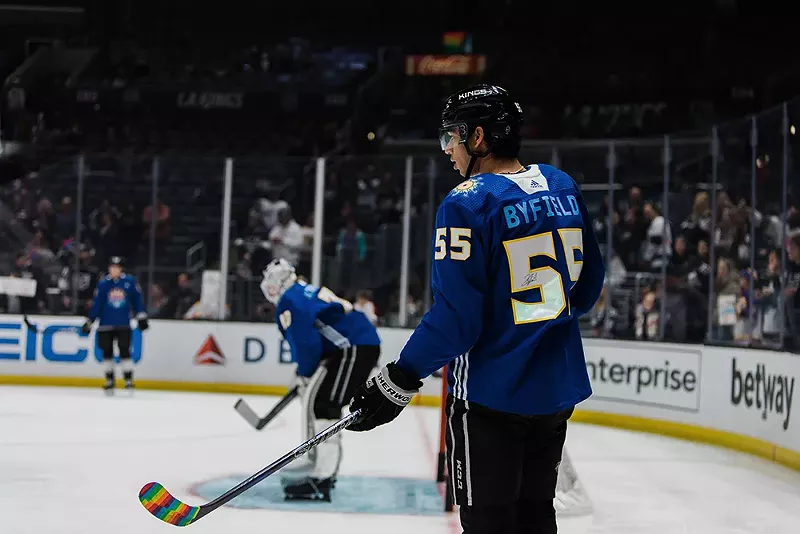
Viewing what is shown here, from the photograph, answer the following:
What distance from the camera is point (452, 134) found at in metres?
2.05

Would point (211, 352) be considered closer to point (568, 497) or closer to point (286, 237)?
point (286, 237)

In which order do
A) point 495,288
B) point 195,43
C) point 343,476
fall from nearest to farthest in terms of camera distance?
point 495,288 < point 343,476 < point 195,43

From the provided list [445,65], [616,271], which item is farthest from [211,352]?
[445,65]

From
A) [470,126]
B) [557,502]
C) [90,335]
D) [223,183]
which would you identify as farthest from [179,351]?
[470,126]

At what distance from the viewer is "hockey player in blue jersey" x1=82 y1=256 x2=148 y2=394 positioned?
9.84 metres

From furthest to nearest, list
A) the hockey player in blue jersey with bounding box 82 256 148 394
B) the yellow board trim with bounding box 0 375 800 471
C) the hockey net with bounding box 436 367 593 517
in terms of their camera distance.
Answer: the hockey player in blue jersey with bounding box 82 256 148 394
the yellow board trim with bounding box 0 375 800 471
the hockey net with bounding box 436 367 593 517

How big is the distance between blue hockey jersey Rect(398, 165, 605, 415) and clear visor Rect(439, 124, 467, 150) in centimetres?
12

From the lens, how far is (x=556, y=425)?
1.98 metres

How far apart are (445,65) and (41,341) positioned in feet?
24.7

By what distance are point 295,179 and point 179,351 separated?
7.07 feet

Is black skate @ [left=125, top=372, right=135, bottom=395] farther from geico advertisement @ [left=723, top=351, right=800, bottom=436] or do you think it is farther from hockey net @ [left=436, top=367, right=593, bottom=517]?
hockey net @ [left=436, top=367, right=593, bottom=517]

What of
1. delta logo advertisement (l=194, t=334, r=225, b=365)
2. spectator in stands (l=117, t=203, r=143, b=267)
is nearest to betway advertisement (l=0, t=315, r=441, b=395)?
delta logo advertisement (l=194, t=334, r=225, b=365)

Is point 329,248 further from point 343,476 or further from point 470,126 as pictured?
point 470,126
